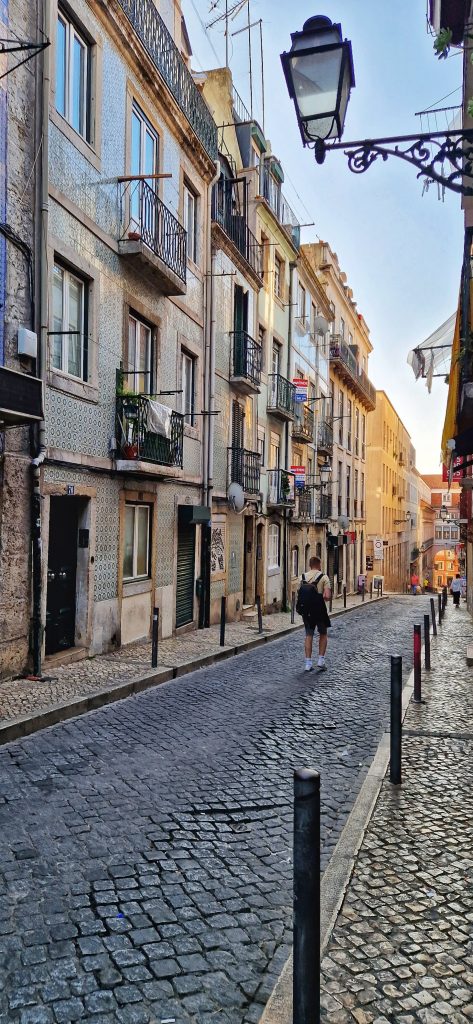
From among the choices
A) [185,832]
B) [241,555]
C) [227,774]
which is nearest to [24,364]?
[227,774]

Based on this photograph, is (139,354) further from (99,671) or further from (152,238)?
(99,671)

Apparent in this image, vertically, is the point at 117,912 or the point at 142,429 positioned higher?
the point at 142,429

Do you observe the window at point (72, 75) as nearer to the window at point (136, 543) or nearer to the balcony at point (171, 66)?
the balcony at point (171, 66)

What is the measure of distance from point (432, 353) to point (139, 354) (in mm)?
5941

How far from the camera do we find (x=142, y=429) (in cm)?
1132

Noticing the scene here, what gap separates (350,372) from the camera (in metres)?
35.7

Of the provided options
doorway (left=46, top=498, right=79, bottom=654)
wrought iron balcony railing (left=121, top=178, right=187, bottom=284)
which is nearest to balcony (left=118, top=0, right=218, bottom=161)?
wrought iron balcony railing (left=121, top=178, right=187, bottom=284)

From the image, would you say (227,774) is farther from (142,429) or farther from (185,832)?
(142,429)

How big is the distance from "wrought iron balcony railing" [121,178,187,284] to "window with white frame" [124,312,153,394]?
3.92 ft

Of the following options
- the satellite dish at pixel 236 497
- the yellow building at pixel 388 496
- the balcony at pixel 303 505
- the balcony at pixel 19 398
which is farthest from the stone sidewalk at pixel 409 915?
the yellow building at pixel 388 496

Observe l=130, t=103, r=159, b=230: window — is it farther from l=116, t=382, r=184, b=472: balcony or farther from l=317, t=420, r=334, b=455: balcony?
l=317, t=420, r=334, b=455: balcony

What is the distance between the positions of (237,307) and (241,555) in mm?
7042

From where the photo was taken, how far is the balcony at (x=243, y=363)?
17844 mm

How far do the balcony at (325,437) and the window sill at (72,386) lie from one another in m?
20.6
